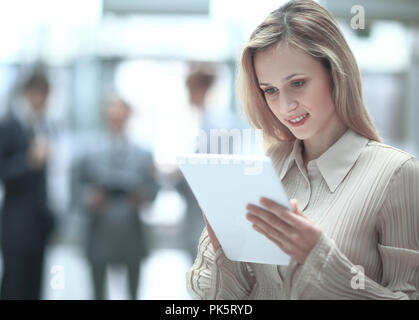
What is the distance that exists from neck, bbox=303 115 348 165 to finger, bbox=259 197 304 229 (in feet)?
0.80

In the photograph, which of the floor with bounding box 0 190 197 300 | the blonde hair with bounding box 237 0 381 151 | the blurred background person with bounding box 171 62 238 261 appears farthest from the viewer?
the floor with bounding box 0 190 197 300

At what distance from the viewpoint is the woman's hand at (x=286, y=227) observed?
80cm

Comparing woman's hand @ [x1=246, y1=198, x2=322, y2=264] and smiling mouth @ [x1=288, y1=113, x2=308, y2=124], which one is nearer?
woman's hand @ [x1=246, y1=198, x2=322, y2=264]

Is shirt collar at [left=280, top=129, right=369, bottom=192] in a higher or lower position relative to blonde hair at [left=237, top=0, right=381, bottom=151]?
lower

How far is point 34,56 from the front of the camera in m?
4.03

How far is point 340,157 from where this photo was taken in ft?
3.16

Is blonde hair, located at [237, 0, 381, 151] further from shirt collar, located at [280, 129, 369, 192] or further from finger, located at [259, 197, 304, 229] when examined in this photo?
finger, located at [259, 197, 304, 229]

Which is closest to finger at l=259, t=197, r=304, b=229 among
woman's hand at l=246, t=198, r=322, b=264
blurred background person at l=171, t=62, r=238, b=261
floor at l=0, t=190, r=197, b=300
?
woman's hand at l=246, t=198, r=322, b=264

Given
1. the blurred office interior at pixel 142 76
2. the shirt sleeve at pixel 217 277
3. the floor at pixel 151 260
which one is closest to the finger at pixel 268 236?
the shirt sleeve at pixel 217 277

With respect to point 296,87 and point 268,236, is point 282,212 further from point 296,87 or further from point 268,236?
point 296,87

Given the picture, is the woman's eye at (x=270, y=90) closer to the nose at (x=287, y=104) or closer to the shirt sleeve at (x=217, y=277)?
the nose at (x=287, y=104)

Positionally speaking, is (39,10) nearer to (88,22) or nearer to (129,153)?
(88,22)

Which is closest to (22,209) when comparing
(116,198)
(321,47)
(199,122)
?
(116,198)

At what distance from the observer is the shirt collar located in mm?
948
